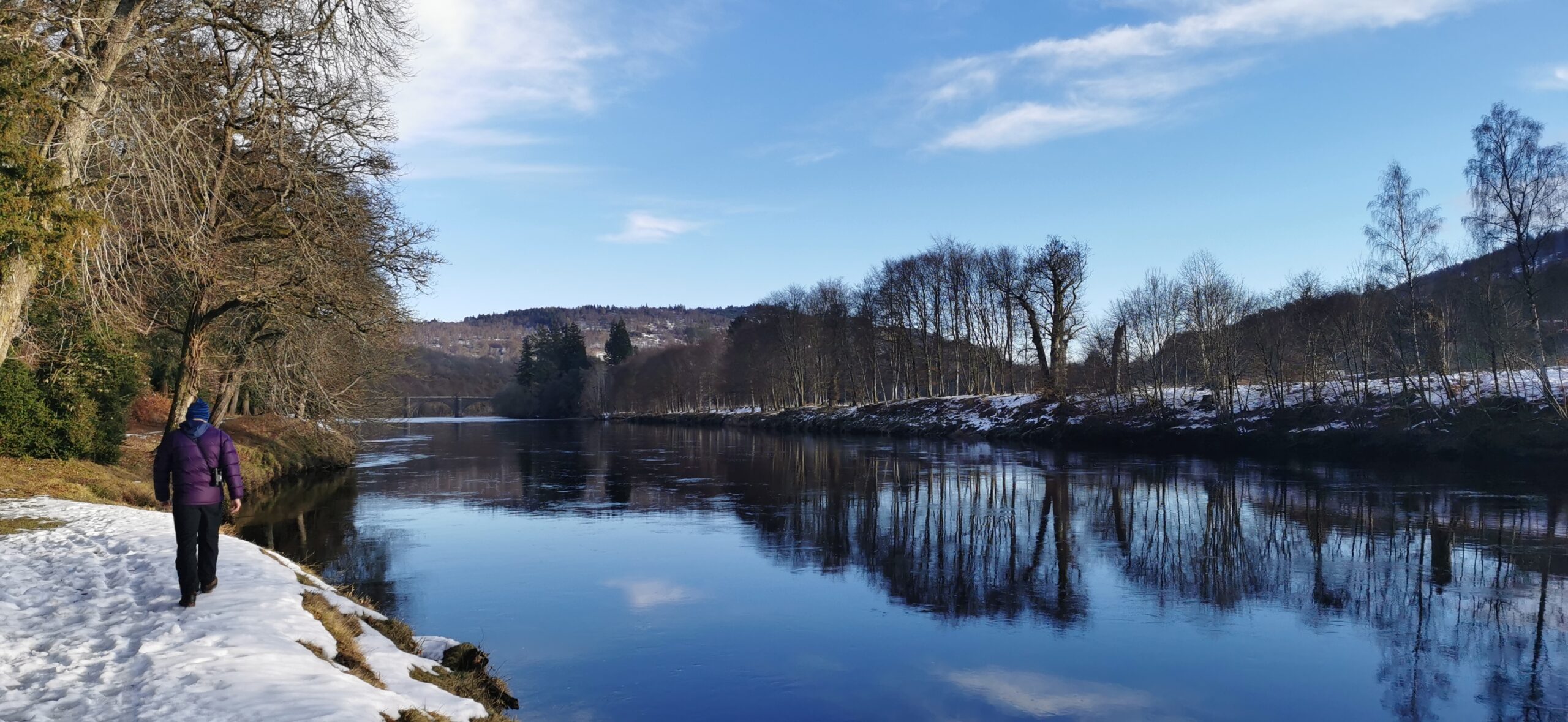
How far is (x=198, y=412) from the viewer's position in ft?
Answer: 26.2

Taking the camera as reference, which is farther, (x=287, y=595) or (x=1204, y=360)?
(x=1204, y=360)

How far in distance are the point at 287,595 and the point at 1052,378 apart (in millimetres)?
49534

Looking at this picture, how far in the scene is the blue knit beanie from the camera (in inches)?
309

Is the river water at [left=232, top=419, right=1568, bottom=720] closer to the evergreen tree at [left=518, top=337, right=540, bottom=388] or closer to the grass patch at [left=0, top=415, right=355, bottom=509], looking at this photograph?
the grass patch at [left=0, top=415, right=355, bottom=509]

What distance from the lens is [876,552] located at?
16.0 metres

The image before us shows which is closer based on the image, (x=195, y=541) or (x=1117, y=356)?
(x=195, y=541)

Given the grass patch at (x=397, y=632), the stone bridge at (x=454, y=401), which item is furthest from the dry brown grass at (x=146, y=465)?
the stone bridge at (x=454, y=401)

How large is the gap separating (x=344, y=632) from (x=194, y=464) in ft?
6.48

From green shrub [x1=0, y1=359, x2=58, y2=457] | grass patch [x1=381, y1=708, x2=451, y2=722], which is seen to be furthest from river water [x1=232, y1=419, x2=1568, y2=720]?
green shrub [x1=0, y1=359, x2=58, y2=457]

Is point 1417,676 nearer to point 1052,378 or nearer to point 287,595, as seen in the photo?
point 287,595

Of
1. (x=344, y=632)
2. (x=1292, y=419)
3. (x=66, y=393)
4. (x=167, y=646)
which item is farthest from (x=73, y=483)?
(x=1292, y=419)

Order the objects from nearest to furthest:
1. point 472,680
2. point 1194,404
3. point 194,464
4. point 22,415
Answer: point 194,464 → point 472,680 → point 22,415 → point 1194,404

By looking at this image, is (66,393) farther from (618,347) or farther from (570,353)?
(618,347)

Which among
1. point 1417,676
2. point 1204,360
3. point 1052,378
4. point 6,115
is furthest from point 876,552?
point 1052,378
